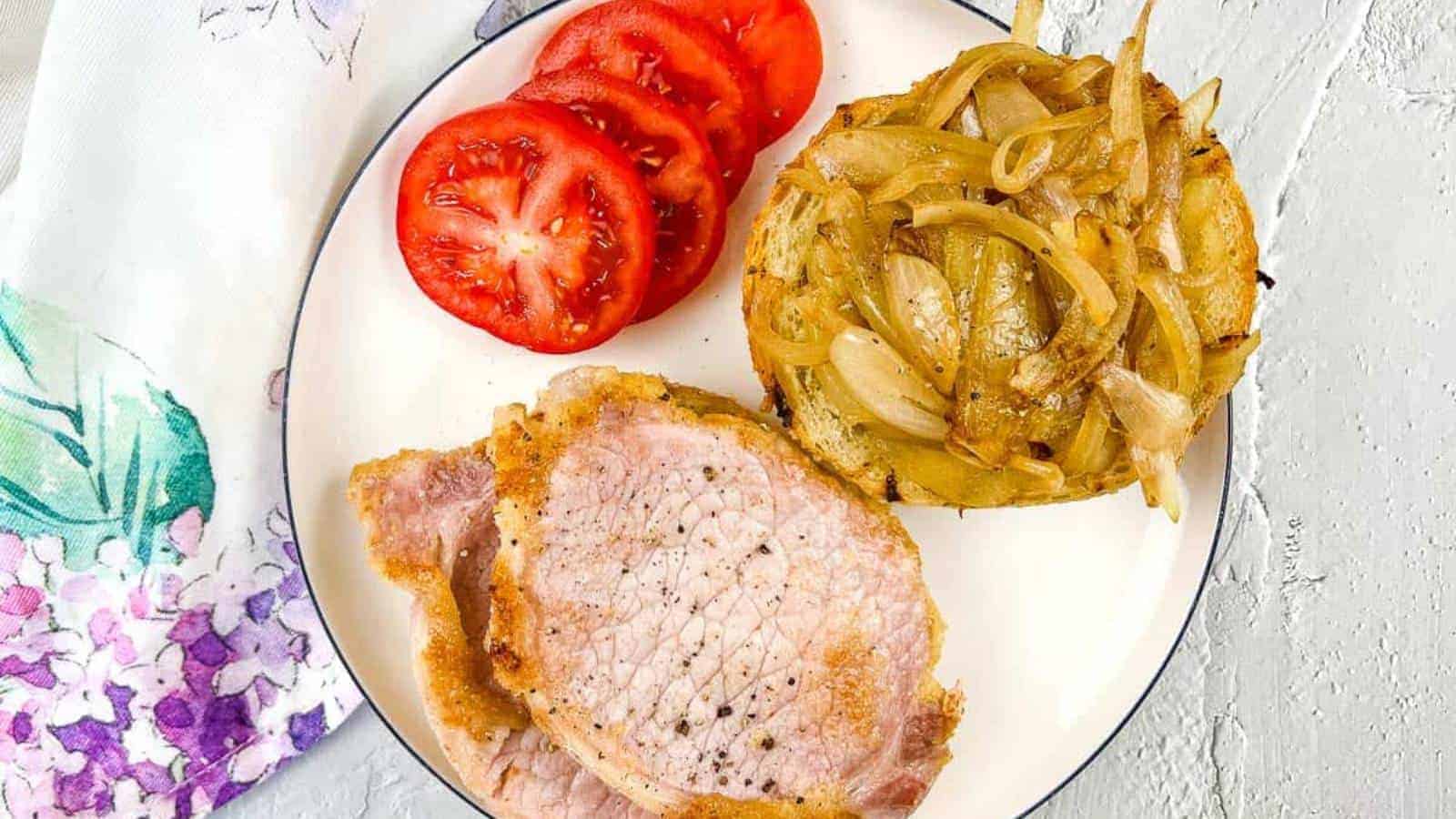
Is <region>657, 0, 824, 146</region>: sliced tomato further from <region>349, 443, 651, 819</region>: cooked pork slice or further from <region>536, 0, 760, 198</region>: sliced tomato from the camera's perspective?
<region>349, 443, 651, 819</region>: cooked pork slice

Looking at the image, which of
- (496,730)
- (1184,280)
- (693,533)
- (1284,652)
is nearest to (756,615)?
(693,533)

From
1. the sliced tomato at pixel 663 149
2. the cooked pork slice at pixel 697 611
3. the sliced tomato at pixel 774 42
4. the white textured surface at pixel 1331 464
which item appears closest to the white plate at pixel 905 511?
the sliced tomato at pixel 774 42

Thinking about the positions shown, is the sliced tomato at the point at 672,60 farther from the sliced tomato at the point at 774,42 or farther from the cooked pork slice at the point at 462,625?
the cooked pork slice at the point at 462,625

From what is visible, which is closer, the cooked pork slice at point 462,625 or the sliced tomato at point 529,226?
the sliced tomato at point 529,226

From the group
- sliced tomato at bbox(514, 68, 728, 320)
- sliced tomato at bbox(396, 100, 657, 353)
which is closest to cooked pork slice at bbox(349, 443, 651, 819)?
sliced tomato at bbox(396, 100, 657, 353)

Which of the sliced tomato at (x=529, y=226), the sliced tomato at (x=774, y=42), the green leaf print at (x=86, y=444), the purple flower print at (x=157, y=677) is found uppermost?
the sliced tomato at (x=774, y=42)

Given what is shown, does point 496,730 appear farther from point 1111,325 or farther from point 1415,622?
point 1415,622
